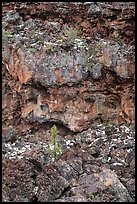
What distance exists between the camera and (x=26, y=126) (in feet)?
45.2

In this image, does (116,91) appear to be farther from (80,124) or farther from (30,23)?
(30,23)

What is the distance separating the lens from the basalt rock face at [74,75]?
13500 mm

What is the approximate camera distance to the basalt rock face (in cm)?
1350

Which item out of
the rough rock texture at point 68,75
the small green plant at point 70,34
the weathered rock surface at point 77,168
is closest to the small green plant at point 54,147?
the weathered rock surface at point 77,168

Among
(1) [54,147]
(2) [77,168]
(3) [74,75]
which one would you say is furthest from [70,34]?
(2) [77,168]

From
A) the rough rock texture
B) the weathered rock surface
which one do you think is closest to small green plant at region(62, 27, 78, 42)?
the rough rock texture

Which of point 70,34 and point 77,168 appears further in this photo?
point 70,34

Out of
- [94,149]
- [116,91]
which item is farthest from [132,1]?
[94,149]

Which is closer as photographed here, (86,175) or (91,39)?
(86,175)

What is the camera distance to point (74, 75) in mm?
13531

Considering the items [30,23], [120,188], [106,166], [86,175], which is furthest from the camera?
[30,23]

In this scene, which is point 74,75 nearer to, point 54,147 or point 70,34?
point 70,34

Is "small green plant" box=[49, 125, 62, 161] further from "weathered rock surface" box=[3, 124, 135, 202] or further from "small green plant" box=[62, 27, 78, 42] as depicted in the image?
"small green plant" box=[62, 27, 78, 42]

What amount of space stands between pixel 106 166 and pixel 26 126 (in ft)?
11.6
